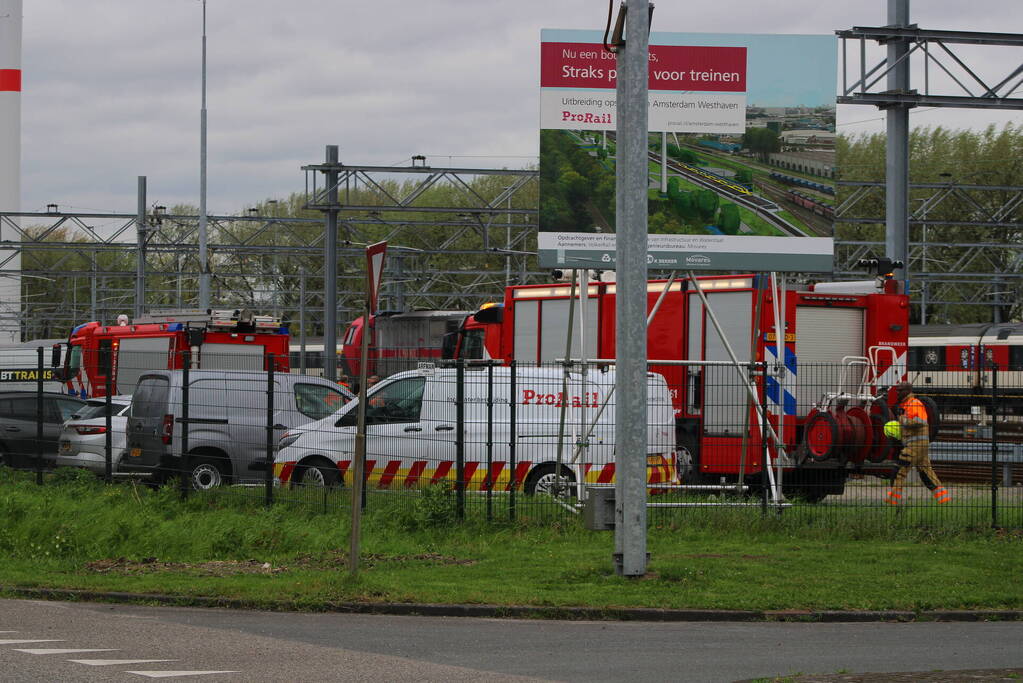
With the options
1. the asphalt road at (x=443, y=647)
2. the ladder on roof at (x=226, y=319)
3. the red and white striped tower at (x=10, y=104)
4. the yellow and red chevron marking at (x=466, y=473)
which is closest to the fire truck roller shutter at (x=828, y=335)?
the yellow and red chevron marking at (x=466, y=473)

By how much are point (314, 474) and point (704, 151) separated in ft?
21.2

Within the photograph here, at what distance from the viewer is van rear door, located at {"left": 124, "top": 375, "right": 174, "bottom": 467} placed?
1839cm

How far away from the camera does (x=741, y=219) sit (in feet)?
59.6

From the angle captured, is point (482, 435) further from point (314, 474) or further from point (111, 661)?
point (111, 661)

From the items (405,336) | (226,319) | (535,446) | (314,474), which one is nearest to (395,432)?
(314,474)

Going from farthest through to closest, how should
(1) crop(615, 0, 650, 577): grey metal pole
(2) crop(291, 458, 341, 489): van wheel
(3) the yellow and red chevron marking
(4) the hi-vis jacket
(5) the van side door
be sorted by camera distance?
(4) the hi-vis jacket, (2) crop(291, 458, 341, 489): van wheel, (5) the van side door, (3) the yellow and red chevron marking, (1) crop(615, 0, 650, 577): grey metal pole

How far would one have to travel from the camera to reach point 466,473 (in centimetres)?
1603

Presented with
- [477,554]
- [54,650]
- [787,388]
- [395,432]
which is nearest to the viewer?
[54,650]

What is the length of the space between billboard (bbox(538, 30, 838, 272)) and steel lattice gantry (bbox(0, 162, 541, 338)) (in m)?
22.7

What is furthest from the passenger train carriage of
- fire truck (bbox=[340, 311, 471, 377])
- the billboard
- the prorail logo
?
the prorail logo

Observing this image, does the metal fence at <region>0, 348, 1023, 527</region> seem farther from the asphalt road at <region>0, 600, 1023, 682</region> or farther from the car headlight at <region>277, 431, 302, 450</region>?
the asphalt road at <region>0, 600, 1023, 682</region>

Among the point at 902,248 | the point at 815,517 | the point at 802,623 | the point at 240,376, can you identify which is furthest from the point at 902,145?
the point at 802,623

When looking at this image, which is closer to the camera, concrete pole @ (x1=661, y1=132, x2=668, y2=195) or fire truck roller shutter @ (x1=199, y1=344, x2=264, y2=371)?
concrete pole @ (x1=661, y1=132, x2=668, y2=195)

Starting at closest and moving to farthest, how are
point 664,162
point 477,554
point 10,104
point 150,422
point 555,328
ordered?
1. point 477,554
2. point 664,162
3. point 150,422
4. point 555,328
5. point 10,104
